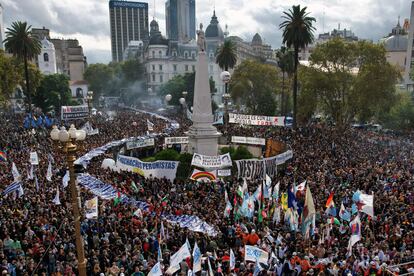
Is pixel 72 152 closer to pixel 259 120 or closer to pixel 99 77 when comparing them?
pixel 259 120

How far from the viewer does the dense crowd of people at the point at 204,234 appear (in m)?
12.0

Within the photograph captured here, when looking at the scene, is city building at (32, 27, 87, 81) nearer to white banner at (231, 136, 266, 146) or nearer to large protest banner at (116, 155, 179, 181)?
white banner at (231, 136, 266, 146)

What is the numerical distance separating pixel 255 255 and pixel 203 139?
17410mm

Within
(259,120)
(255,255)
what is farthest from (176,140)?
(255,255)

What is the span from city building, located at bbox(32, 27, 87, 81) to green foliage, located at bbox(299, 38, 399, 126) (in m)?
86.3

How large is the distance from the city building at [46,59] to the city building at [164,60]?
2396 cm

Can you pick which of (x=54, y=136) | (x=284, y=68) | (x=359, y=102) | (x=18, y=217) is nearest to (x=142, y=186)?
(x=18, y=217)

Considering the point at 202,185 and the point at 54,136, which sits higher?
the point at 54,136

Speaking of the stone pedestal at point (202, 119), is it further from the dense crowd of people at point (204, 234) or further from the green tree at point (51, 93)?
the green tree at point (51, 93)

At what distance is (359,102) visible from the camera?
125ft

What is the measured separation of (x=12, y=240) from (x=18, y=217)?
255 cm

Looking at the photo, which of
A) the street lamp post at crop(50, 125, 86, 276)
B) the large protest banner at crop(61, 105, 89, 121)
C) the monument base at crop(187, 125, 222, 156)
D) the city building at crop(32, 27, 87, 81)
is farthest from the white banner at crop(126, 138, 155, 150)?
the city building at crop(32, 27, 87, 81)

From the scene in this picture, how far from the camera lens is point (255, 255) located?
11.5 meters

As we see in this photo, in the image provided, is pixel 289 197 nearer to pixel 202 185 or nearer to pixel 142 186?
pixel 202 185
